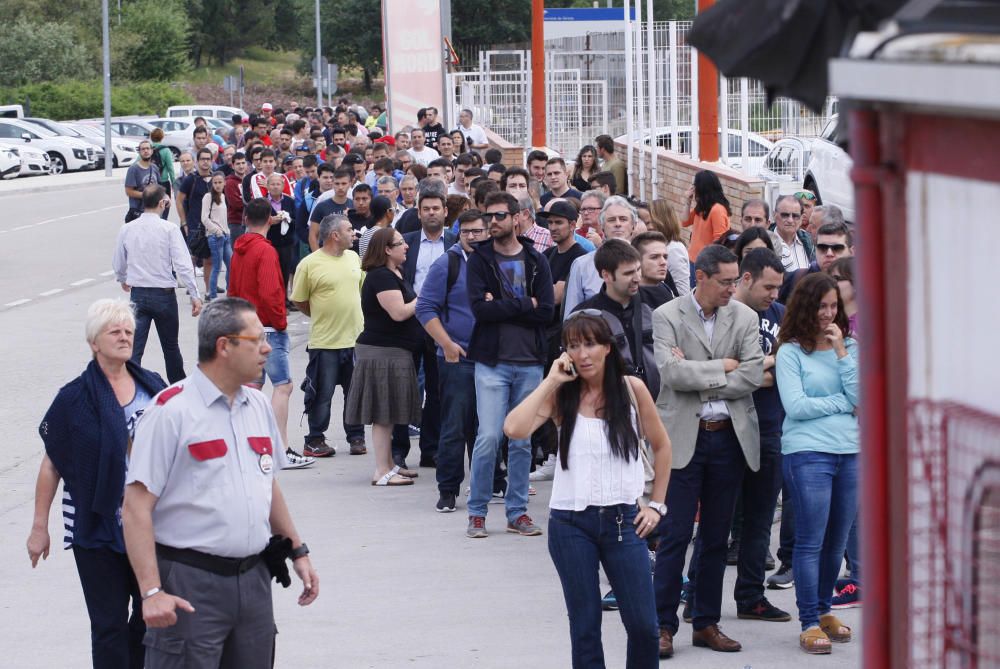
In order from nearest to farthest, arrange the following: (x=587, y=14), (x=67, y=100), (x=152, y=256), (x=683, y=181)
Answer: (x=152, y=256), (x=683, y=181), (x=587, y=14), (x=67, y=100)

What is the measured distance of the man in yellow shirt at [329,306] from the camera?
1069cm

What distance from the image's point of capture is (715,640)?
685 centimetres

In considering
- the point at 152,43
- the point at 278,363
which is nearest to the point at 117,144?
the point at 152,43

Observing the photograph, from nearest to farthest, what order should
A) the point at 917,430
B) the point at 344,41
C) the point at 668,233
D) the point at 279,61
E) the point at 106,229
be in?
1. the point at 917,430
2. the point at 668,233
3. the point at 106,229
4. the point at 344,41
5. the point at 279,61

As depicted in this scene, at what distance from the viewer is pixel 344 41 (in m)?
76.1

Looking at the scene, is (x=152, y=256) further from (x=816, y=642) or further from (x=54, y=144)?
(x=54, y=144)

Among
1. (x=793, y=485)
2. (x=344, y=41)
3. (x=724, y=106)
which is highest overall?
(x=344, y=41)

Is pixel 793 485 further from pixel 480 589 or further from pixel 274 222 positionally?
pixel 274 222

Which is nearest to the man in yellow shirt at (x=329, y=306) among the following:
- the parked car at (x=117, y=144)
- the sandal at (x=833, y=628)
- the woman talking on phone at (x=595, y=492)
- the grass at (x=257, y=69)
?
the sandal at (x=833, y=628)

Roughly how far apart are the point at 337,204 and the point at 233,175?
4.57 meters

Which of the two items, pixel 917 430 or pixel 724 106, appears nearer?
pixel 917 430

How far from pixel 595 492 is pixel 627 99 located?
13.7 metres

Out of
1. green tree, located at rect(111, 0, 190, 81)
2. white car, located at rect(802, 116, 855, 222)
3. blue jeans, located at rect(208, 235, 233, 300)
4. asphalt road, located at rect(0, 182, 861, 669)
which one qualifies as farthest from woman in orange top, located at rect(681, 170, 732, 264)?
green tree, located at rect(111, 0, 190, 81)

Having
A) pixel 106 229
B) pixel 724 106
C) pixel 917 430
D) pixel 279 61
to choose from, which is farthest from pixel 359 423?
pixel 279 61
